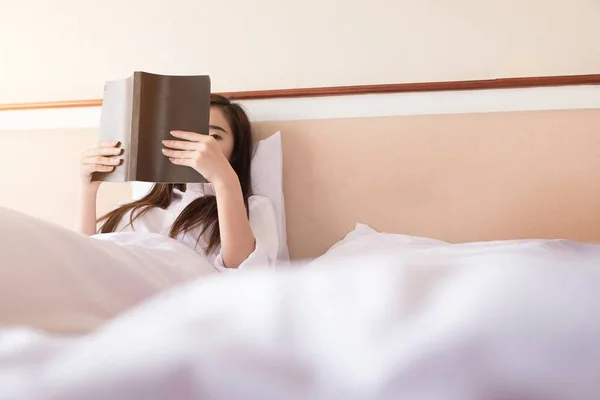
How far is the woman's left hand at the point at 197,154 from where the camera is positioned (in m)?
0.91

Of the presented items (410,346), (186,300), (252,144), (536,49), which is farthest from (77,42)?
(410,346)

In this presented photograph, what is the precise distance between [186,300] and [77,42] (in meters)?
1.41

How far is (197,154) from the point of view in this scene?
2.97 ft

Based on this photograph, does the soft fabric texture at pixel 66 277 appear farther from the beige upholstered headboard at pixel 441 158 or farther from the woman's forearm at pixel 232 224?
the beige upholstered headboard at pixel 441 158

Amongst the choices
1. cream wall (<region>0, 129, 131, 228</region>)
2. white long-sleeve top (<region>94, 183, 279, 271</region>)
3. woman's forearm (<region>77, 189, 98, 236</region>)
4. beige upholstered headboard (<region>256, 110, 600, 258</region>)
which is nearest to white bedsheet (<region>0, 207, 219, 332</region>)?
white long-sleeve top (<region>94, 183, 279, 271</region>)

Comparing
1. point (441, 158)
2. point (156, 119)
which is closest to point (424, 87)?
point (441, 158)

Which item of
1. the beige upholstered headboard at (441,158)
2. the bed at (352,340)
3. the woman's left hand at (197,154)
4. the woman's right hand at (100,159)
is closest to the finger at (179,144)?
the woman's left hand at (197,154)

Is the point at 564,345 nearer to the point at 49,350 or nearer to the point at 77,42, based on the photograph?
the point at 49,350

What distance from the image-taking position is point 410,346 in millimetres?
187

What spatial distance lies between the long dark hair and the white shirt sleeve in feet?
0.15

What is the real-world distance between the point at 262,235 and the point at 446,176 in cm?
46

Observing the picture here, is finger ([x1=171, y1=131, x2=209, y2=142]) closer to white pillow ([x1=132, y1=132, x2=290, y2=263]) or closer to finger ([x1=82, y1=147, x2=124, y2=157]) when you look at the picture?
finger ([x1=82, y1=147, x2=124, y2=157])

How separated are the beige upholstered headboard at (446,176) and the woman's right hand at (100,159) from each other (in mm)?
425

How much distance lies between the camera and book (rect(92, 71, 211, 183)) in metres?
0.91
